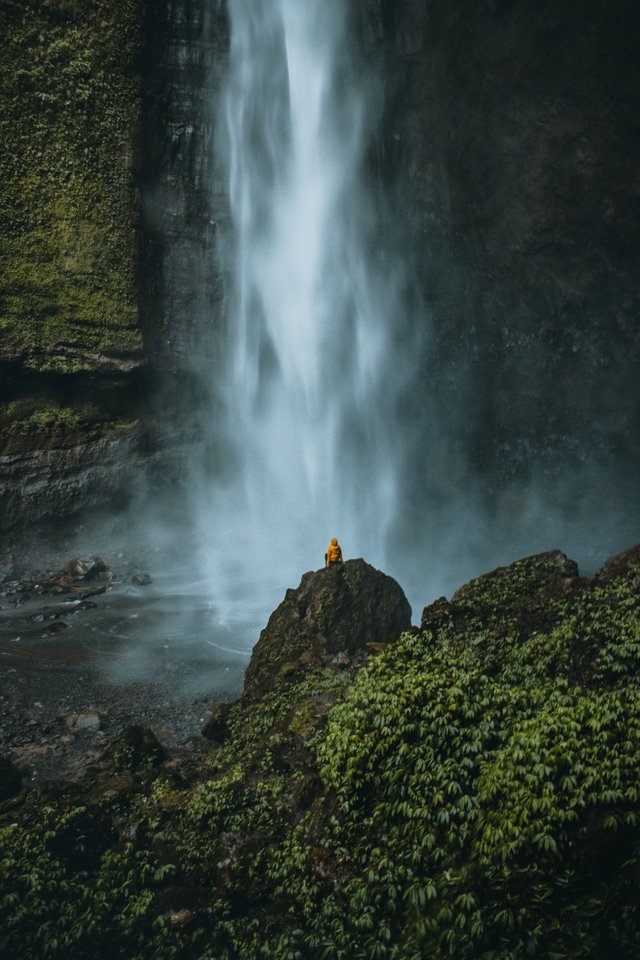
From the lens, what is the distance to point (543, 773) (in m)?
5.36

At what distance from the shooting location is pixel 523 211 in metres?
20.5

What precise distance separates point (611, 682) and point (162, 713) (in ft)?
24.3

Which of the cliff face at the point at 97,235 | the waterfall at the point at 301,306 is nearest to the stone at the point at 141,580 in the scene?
the cliff face at the point at 97,235

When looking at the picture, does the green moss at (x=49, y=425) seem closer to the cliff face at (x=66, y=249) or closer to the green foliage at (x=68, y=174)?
the cliff face at (x=66, y=249)

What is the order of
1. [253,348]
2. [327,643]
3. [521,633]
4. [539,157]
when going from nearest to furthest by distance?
[521,633] → [327,643] → [539,157] → [253,348]

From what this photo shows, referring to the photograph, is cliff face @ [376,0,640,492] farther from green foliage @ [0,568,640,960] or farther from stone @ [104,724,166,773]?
stone @ [104,724,166,773]

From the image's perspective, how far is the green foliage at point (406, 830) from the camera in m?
4.87

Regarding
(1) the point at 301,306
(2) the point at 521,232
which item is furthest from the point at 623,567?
(1) the point at 301,306

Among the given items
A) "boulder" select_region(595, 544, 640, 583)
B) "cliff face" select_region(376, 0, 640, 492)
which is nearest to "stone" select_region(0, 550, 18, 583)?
"cliff face" select_region(376, 0, 640, 492)

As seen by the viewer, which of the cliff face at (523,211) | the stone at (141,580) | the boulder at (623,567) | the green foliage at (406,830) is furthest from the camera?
the stone at (141,580)

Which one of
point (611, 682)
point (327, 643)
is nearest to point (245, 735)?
point (327, 643)

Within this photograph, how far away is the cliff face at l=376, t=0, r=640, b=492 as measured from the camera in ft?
61.0

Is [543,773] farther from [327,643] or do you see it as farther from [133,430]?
[133,430]

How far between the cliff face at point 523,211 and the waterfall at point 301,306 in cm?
185
